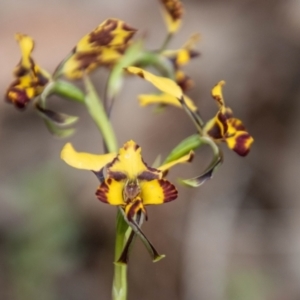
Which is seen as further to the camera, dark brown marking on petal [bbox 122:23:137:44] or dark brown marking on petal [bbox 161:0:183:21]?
dark brown marking on petal [bbox 161:0:183:21]

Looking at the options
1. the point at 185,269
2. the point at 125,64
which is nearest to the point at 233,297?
the point at 185,269

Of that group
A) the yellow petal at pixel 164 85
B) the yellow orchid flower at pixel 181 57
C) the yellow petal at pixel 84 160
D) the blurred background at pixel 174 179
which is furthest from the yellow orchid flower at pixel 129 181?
the blurred background at pixel 174 179

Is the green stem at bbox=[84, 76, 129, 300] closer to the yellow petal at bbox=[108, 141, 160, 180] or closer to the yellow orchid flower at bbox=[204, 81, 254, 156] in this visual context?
the yellow petal at bbox=[108, 141, 160, 180]

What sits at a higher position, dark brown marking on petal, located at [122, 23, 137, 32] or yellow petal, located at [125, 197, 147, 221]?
dark brown marking on petal, located at [122, 23, 137, 32]

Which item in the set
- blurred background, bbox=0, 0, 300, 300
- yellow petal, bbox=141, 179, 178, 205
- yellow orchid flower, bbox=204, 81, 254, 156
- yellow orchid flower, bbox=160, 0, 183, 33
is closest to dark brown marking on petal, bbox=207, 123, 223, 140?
yellow orchid flower, bbox=204, 81, 254, 156

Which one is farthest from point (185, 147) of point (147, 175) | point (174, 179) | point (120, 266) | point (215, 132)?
point (174, 179)

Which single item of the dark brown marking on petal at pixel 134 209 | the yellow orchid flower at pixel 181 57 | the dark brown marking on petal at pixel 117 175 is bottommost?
the dark brown marking on petal at pixel 134 209

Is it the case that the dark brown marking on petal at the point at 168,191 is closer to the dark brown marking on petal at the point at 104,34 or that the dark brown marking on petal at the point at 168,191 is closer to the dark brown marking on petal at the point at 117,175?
the dark brown marking on petal at the point at 117,175
